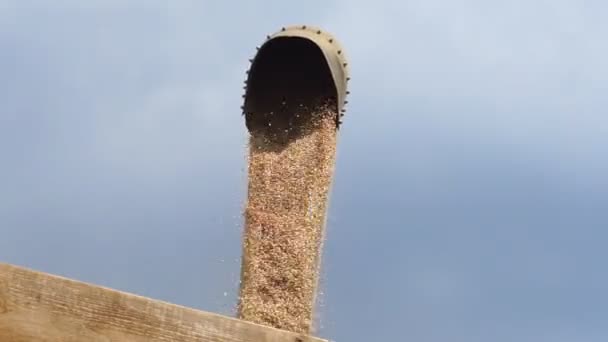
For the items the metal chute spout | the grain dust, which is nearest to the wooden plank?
the grain dust

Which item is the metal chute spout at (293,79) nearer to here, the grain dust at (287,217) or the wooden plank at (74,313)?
the grain dust at (287,217)

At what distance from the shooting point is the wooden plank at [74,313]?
1.77 meters

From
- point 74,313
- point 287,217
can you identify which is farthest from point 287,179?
point 74,313

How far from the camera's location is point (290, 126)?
412cm

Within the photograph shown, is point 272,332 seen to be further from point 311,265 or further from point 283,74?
point 283,74

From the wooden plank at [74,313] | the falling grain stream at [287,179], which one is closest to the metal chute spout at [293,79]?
the falling grain stream at [287,179]

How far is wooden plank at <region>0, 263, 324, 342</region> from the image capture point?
1.77 meters

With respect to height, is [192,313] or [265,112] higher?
[265,112]

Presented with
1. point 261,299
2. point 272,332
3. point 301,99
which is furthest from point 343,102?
point 272,332

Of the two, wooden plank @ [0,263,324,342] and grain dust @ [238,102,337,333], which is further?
grain dust @ [238,102,337,333]

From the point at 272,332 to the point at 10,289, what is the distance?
55 centimetres

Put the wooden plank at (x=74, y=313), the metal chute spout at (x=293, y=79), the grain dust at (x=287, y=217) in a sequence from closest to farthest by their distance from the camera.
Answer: the wooden plank at (x=74, y=313)
the grain dust at (x=287, y=217)
the metal chute spout at (x=293, y=79)

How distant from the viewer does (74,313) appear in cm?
178

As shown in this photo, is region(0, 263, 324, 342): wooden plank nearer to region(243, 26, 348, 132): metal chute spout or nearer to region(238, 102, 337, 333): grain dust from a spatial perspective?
region(238, 102, 337, 333): grain dust
